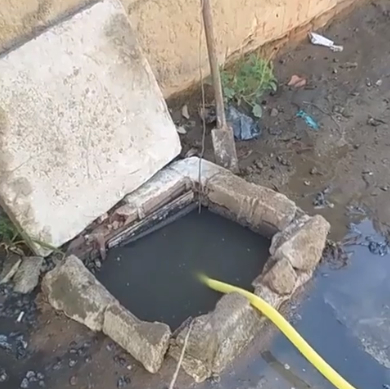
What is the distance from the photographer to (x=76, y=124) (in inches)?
120

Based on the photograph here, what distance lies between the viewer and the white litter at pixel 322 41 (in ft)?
14.0

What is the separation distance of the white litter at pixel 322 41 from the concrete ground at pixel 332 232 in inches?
1.5

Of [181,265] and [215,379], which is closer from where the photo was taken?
[215,379]

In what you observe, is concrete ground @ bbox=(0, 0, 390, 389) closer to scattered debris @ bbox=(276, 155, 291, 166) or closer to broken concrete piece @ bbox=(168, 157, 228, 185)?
scattered debris @ bbox=(276, 155, 291, 166)

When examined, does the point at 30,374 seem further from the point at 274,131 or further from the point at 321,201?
A: the point at 274,131

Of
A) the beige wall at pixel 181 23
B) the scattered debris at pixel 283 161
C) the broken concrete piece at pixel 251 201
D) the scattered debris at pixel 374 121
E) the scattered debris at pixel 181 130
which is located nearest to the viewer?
the beige wall at pixel 181 23

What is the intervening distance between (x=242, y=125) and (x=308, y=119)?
0.35 meters

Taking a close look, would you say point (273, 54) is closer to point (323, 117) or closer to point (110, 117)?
point (323, 117)

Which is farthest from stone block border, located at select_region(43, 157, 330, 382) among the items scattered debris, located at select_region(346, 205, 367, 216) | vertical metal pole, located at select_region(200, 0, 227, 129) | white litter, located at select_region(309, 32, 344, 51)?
white litter, located at select_region(309, 32, 344, 51)

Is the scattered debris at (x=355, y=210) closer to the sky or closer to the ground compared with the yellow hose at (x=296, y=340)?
closer to the ground

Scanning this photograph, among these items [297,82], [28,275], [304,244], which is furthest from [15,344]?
[297,82]

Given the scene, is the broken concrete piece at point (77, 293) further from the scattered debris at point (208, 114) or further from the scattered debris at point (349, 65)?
the scattered debris at point (349, 65)

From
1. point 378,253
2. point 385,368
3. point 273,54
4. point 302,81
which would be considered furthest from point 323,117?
point 385,368

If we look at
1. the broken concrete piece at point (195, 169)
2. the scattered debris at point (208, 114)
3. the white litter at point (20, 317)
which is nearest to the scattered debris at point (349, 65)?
the scattered debris at point (208, 114)
